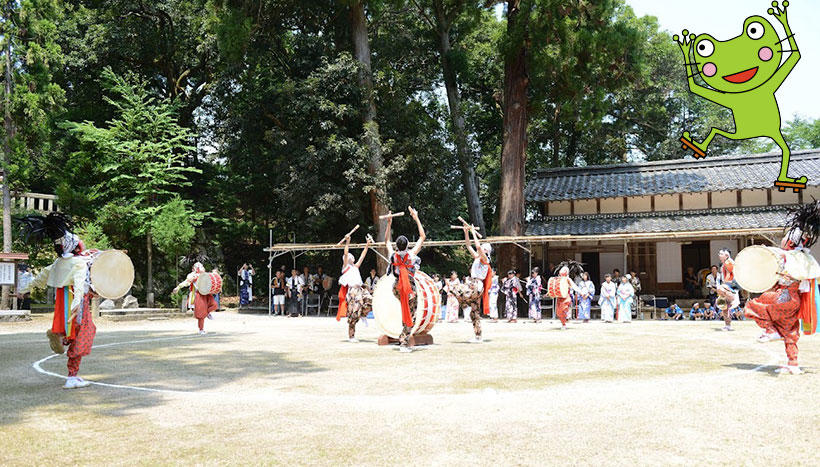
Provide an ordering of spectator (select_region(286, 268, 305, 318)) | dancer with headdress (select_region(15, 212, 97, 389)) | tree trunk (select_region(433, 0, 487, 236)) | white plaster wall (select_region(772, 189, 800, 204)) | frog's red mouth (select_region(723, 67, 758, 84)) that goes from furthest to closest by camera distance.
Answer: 1. tree trunk (select_region(433, 0, 487, 236))
2. spectator (select_region(286, 268, 305, 318))
3. white plaster wall (select_region(772, 189, 800, 204))
4. frog's red mouth (select_region(723, 67, 758, 84))
5. dancer with headdress (select_region(15, 212, 97, 389))

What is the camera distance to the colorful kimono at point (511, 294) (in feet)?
69.1

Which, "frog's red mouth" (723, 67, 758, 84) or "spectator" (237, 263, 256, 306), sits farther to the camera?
"spectator" (237, 263, 256, 306)

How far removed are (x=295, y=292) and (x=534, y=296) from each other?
897cm

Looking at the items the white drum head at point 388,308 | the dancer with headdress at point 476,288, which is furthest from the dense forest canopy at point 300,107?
the white drum head at point 388,308

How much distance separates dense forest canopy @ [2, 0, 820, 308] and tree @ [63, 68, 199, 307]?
9cm

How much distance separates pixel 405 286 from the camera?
34.5 feet

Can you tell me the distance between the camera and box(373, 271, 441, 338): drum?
10.7m

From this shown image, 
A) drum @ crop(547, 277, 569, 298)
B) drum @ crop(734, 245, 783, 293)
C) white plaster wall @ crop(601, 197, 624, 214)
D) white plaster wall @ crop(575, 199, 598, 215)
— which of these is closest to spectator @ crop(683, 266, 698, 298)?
white plaster wall @ crop(601, 197, 624, 214)

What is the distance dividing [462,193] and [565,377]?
22371mm

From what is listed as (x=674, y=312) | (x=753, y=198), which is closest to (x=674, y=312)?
(x=674, y=312)

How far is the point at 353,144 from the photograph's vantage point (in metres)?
23.7

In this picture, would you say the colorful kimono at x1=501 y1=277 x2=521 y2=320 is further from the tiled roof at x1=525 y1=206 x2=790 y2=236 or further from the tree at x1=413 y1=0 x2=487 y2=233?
the tree at x1=413 y1=0 x2=487 y2=233

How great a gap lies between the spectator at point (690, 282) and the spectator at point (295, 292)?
13886mm

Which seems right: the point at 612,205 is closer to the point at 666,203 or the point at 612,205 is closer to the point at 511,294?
the point at 666,203
